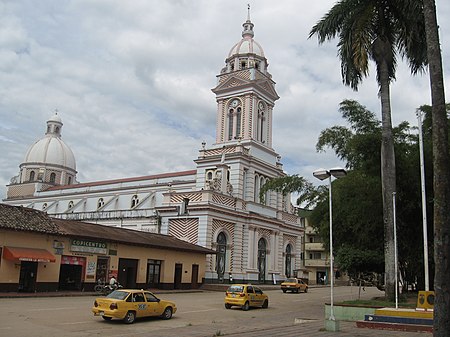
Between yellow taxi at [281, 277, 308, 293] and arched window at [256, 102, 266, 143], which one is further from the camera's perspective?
arched window at [256, 102, 266, 143]

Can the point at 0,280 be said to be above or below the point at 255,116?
below

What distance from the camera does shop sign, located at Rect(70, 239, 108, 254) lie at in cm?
3210

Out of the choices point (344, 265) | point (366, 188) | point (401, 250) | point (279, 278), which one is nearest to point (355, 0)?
point (366, 188)

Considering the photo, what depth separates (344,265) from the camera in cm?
2839

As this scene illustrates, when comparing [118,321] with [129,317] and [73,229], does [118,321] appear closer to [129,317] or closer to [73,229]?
[129,317]

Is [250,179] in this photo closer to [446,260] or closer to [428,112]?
[428,112]

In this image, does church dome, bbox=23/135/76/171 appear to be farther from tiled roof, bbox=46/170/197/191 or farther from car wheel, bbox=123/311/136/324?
car wheel, bbox=123/311/136/324

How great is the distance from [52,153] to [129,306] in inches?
2478

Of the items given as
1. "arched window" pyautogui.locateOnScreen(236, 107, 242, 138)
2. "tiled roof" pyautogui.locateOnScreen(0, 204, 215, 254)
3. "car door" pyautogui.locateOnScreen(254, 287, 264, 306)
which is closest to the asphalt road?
"car door" pyautogui.locateOnScreen(254, 287, 264, 306)

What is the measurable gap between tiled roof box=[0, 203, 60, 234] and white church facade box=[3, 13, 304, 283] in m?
16.4

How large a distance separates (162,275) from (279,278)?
1864 centimetres

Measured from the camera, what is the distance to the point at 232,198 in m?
48.2

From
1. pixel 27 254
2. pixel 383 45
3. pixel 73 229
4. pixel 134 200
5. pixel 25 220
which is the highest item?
pixel 383 45

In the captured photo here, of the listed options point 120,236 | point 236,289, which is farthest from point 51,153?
point 236,289
